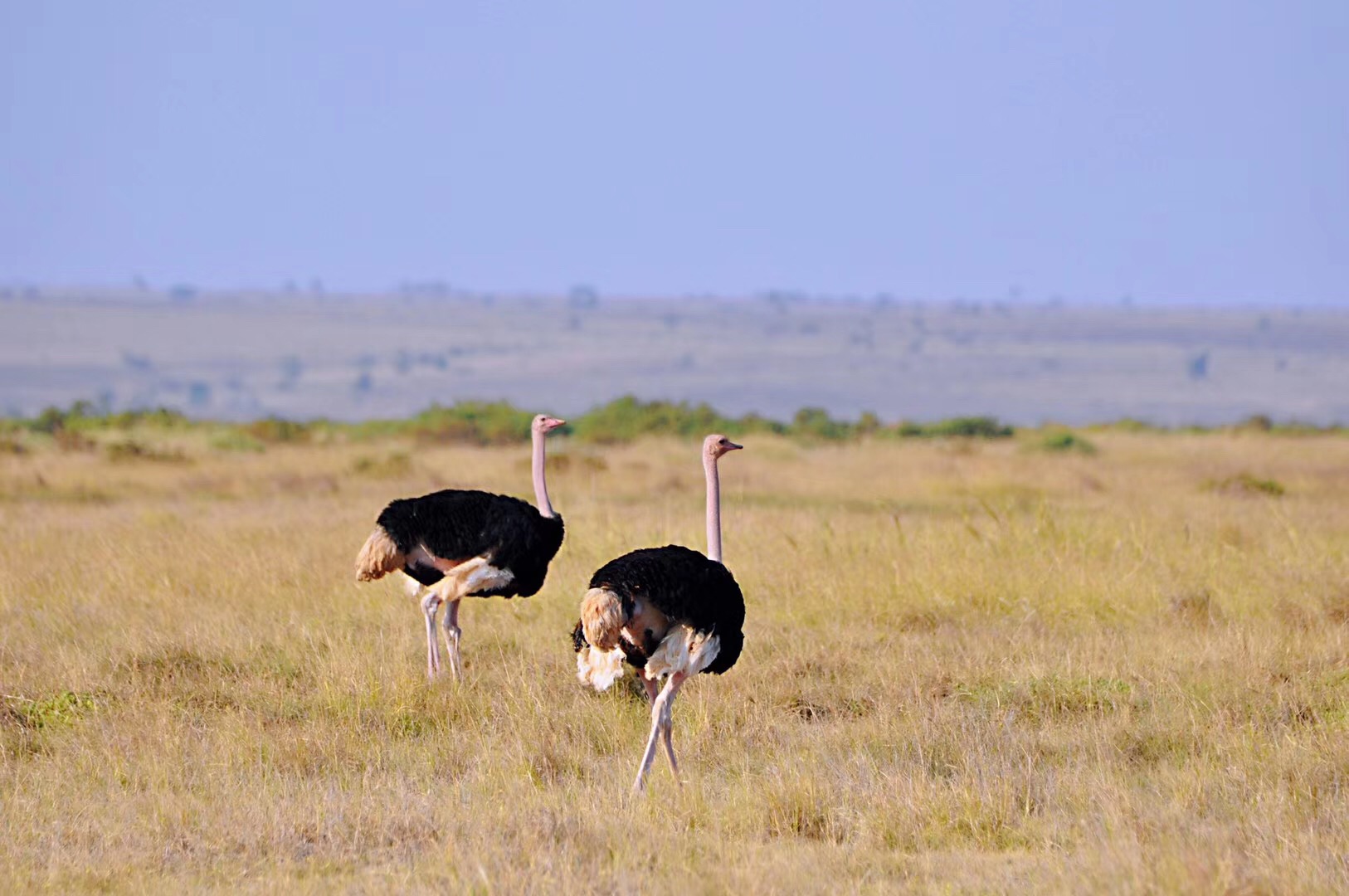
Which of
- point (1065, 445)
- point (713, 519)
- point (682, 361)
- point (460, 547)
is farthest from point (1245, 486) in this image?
point (682, 361)

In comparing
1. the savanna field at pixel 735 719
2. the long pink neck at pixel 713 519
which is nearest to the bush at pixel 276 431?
the savanna field at pixel 735 719

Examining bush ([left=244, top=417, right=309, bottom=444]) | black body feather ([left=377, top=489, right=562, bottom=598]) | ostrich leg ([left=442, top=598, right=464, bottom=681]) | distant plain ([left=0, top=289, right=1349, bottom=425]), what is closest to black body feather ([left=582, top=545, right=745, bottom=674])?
black body feather ([left=377, top=489, right=562, bottom=598])

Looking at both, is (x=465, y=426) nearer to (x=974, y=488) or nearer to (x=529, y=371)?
(x=974, y=488)

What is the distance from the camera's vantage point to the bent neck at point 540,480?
933cm

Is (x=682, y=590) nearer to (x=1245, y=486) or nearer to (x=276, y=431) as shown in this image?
(x=1245, y=486)

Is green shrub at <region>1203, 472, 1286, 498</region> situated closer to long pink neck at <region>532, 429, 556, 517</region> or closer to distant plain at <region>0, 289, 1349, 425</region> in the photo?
long pink neck at <region>532, 429, 556, 517</region>

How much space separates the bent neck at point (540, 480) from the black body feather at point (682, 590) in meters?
2.35

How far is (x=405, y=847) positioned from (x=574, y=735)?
5.34ft

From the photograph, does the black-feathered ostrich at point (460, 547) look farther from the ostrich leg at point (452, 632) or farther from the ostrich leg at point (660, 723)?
the ostrich leg at point (660, 723)

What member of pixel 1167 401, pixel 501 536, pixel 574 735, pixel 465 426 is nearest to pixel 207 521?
pixel 501 536

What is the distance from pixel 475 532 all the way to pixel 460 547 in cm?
11

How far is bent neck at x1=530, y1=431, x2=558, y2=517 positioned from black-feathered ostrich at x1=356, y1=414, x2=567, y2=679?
0.21 meters

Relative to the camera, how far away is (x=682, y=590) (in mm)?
6684

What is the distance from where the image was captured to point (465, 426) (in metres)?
31.2
